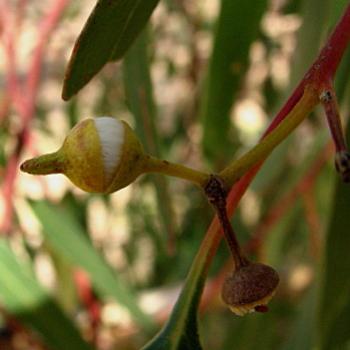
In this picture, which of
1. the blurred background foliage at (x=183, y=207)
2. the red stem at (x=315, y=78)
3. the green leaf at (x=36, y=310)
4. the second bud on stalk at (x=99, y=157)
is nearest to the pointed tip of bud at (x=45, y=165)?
the second bud on stalk at (x=99, y=157)

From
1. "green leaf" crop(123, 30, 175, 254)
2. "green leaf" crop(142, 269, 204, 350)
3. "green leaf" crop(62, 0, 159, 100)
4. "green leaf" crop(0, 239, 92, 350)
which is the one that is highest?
"green leaf" crop(62, 0, 159, 100)

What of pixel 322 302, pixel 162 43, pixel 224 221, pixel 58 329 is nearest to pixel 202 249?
pixel 224 221

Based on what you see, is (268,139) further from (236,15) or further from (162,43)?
(162,43)

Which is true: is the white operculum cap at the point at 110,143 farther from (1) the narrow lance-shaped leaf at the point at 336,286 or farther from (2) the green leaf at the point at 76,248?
(2) the green leaf at the point at 76,248

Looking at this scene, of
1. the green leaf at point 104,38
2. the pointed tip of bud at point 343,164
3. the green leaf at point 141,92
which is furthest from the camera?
the green leaf at point 141,92

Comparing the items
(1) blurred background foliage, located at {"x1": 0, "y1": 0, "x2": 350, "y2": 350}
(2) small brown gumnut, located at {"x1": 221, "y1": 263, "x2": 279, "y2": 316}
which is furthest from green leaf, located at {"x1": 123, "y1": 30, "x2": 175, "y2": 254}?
(2) small brown gumnut, located at {"x1": 221, "y1": 263, "x2": 279, "y2": 316}

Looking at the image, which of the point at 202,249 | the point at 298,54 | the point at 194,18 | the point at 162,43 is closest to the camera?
the point at 202,249

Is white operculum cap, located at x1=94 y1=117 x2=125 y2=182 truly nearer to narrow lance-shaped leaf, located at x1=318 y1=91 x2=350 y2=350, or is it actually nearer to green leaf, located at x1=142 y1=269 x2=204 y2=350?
green leaf, located at x1=142 y1=269 x2=204 y2=350
